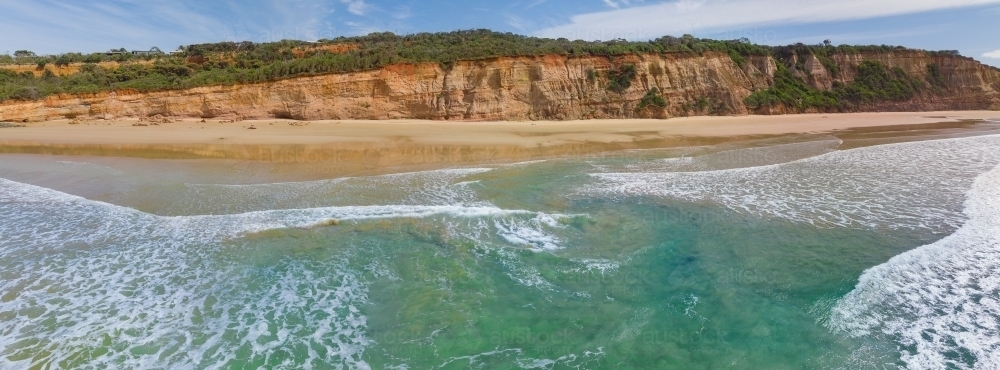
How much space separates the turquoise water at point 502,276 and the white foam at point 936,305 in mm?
26

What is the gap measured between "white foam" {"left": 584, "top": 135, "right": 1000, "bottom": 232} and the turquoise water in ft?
0.29

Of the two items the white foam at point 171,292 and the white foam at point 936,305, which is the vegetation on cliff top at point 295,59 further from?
the white foam at point 936,305

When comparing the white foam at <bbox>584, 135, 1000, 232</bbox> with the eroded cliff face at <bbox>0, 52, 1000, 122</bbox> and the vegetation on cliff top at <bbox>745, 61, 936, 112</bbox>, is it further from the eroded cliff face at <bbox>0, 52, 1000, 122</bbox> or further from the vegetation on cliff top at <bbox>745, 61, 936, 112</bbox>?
the vegetation on cliff top at <bbox>745, 61, 936, 112</bbox>

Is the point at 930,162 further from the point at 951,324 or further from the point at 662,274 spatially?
the point at 662,274

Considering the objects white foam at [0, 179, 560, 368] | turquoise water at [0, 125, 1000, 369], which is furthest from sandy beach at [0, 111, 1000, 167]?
white foam at [0, 179, 560, 368]

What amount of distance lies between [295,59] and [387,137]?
16.3 m

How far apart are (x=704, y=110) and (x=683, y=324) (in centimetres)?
3020

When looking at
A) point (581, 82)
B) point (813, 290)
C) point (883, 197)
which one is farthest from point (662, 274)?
point (581, 82)

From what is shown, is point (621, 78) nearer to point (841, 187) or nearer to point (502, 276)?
point (841, 187)

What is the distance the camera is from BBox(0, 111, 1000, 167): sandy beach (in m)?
16.6

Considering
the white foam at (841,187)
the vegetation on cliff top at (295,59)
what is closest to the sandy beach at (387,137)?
the vegetation on cliff top at (295,59)

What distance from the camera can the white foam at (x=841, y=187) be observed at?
327 inches

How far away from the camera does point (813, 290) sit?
5.41 metres

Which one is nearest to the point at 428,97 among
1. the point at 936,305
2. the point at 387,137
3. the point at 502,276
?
the point at 387,137
